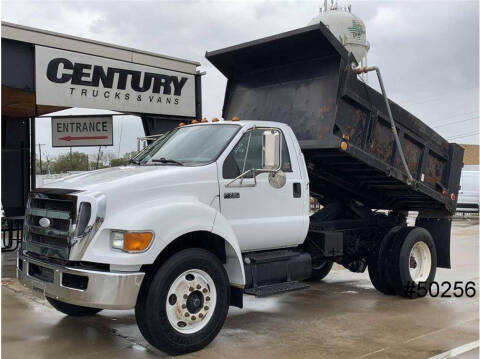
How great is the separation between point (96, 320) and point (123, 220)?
2.16 metres

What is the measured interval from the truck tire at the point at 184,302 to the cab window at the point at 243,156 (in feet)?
3.20

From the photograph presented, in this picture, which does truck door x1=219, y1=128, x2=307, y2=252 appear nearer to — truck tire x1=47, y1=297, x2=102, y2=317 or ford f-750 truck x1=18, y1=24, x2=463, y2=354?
ford f-750 truck x1=18, y1=24, x2=463, y2=354

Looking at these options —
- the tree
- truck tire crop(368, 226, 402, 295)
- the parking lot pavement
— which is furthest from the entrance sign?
the tree

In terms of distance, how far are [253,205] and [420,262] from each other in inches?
145

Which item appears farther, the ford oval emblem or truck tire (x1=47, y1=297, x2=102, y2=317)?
truck tire (x1=47, y1=297, x2=102, y2=317)

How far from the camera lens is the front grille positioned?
5156mm

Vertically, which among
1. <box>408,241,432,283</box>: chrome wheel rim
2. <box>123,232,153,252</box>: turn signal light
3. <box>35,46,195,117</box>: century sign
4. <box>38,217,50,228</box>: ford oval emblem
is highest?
<box>35,46,195,117</box>: century sign

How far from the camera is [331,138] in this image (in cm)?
684

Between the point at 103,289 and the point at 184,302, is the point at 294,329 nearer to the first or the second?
the point at 184,302

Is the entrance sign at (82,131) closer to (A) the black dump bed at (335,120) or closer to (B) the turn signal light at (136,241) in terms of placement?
(A) the black dump bed at (335,120)

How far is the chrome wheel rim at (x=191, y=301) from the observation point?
5.26 metres

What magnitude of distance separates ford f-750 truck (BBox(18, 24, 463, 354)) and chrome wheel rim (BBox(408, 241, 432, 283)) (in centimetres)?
2

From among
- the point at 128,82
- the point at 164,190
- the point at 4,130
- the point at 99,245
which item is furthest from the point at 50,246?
the point at 4,130

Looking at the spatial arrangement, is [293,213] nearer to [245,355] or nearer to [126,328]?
[245,355]
